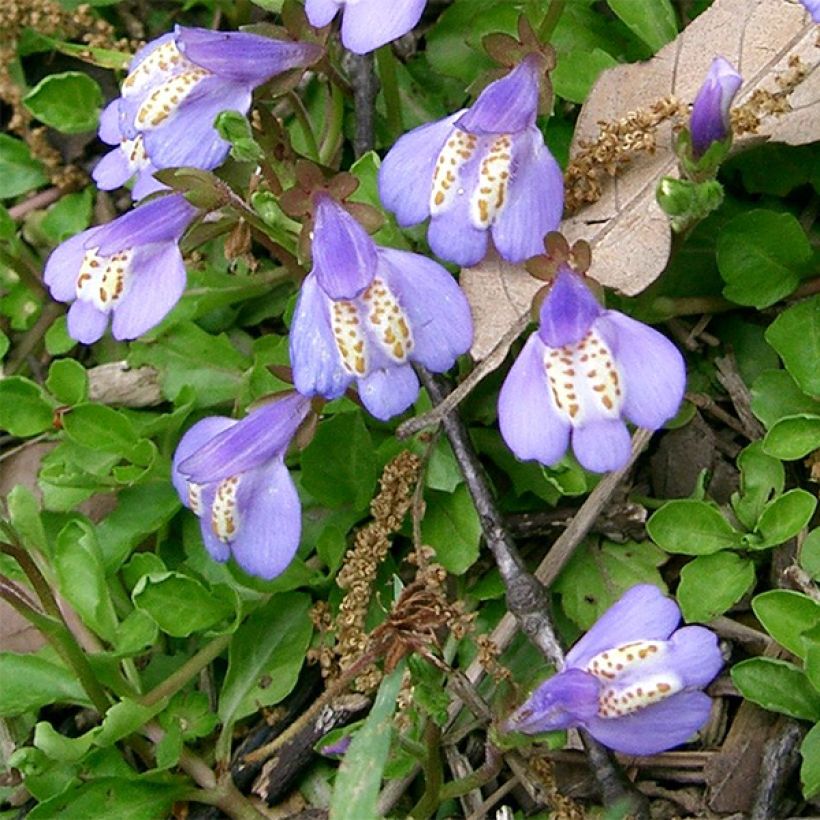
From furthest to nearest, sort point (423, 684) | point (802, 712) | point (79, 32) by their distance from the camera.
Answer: point (79, 32), point (802, 712), point (423, 684)

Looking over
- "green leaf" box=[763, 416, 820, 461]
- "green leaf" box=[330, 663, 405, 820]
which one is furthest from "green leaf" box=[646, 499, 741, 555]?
"green leaf" box=[330, 663, 405, 820]

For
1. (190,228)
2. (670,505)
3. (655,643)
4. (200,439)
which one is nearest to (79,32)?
(190,228)

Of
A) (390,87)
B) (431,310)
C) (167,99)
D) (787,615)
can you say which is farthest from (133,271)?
(787,615)

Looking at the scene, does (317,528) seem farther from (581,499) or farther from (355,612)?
(581,499)

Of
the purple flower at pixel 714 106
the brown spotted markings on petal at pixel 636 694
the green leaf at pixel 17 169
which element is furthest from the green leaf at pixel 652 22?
the green leaf at pixel 17 169

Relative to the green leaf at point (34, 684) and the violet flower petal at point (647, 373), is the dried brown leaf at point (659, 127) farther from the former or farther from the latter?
the green leaf at point (34, 684)

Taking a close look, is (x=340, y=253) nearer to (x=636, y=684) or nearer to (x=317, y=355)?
(x=317, y=355)

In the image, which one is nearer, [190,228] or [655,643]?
[655,643]
